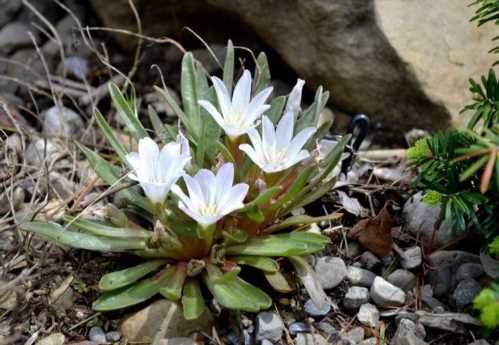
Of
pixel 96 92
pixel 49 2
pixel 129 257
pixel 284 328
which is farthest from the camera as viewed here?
pixel 49 2

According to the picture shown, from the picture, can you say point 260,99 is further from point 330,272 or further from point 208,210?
point 330,272

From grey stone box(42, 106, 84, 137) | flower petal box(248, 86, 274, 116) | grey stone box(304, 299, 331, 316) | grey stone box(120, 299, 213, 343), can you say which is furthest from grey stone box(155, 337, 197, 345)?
grey stone box(42, 106, 84, 137)

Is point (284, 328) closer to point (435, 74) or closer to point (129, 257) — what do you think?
point (129, 257)

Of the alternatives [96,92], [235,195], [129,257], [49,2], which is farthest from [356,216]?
[49,2]

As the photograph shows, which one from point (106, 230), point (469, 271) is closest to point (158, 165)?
point (106, 230)

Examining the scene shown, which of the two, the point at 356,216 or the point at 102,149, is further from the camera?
the point at 102,149

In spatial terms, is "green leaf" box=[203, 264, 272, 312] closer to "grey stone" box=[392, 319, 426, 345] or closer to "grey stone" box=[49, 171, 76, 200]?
"grey stone" box=[392, 319, 426, 345]

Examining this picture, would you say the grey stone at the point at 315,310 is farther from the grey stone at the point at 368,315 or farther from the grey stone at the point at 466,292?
the grey stone at the point at 466,292

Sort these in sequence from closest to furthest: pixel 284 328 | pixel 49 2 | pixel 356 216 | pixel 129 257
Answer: pixel 284 328 < pixel 129 257 < pixel 356 216 < pixel 49 2
